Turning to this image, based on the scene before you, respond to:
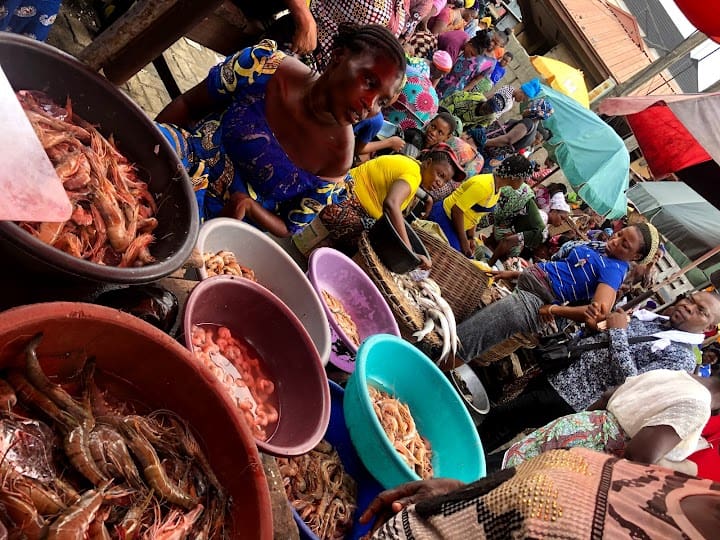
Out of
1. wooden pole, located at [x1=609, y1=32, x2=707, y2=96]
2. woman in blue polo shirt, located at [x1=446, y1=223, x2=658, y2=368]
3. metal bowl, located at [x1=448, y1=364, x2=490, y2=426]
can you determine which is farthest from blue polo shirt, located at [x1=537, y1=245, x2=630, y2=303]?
wooden pole, located at [x1=609, y1=32, x2=707, y2=96]

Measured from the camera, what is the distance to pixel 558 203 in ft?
36.7

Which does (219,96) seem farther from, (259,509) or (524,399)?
(524,399)

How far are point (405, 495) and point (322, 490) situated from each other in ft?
2.81

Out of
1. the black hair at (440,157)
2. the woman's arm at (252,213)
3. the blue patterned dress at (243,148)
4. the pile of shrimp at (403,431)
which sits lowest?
the pile of shrimp at (403,431)

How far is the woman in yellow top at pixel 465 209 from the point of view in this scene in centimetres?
661

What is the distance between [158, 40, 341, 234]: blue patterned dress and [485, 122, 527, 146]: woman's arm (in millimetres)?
7151

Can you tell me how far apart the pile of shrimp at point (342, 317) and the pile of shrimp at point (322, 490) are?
97 cm

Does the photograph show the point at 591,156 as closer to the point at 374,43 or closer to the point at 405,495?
the point at 374,43

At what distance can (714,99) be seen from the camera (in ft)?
19.1

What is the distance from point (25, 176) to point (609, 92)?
19.3 meters

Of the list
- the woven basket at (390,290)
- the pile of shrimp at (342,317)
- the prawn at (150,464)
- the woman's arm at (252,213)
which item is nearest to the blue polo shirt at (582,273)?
the woven basket at (390,290)

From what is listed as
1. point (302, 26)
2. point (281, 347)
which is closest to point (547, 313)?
point (281, 347)

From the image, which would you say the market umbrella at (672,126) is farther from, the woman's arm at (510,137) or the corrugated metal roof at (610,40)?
the corrugated metal roof at (610,40)

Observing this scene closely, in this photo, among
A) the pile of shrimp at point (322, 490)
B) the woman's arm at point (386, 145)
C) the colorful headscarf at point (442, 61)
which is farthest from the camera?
the colorful headscarf at point (442, 61)
